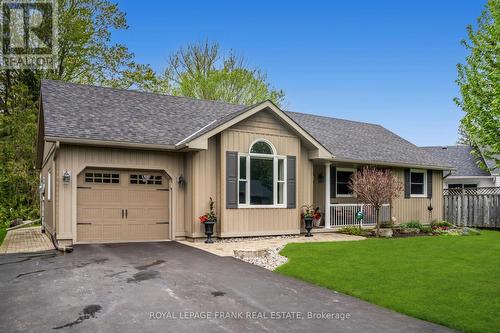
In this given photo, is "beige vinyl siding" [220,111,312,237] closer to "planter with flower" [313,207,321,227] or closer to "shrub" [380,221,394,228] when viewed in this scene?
"planter with flower" [313,207,321,227]

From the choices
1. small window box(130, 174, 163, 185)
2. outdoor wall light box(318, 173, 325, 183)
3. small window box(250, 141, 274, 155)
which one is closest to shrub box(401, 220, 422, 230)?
outdoor wall light box(318, 173, 325, 183)

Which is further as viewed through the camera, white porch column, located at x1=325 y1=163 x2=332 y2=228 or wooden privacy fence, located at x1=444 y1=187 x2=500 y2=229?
wooden privacy fence, located at x1=444 y1=187 x2=500 y2=229

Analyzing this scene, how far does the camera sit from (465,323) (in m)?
5.44

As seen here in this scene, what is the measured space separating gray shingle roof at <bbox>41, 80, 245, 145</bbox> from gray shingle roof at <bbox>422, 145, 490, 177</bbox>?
14.7m

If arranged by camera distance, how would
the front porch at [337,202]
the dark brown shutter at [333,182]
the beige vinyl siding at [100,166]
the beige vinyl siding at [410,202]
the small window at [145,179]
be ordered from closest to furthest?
1. the beige vinyl siding at [100,166]
2. the small window at [145,179]
3. the front porch at [337,202]
4. the dark brown shutter at [333,182]
5. the beige vinyl siding at [410,202]

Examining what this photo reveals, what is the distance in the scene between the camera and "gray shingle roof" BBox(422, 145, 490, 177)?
24781 mm

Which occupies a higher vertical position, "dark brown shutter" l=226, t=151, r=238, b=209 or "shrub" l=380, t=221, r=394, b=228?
"dark brown shutter" l=226, t=151, r=238, b=209

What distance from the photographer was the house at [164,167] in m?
11.9

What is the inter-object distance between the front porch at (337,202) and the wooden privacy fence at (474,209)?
4.54m

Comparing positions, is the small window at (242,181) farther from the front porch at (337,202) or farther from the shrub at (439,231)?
the shrub at (439,231)

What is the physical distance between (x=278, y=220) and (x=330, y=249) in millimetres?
→ 3042

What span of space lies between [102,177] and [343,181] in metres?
9.72

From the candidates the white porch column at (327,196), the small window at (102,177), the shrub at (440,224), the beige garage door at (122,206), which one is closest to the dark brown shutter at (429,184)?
the shrub at (440,224)

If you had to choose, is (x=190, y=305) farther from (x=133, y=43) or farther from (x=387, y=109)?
(x=387, y=109)
